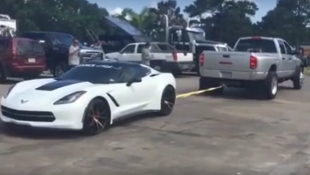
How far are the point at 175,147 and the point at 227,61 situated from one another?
8246 mm

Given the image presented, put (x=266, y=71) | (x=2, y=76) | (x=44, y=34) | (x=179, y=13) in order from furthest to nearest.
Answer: (x=179, y=13) → (x=44, y=34) → (x=2, y=76) → (x=266, y=71)

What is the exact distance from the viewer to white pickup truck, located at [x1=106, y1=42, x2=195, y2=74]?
24547 millimetres

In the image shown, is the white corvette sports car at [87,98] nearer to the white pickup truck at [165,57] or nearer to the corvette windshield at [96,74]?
the corvette windshield at [96,74]

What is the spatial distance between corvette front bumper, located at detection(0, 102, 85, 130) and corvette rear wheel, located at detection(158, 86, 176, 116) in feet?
10.0

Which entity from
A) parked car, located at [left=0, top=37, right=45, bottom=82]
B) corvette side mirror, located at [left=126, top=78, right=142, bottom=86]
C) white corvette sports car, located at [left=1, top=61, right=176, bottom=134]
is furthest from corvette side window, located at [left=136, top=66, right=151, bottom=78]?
parked car, located at [left=0, top=37, right=45, bottom=82]

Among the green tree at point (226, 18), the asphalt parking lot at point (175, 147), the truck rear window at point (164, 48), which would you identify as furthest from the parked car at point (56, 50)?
the green tree at point (226, 18)

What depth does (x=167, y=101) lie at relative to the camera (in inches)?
485

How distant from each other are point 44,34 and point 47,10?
31899 mm

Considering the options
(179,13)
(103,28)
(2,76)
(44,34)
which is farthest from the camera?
(179,13)

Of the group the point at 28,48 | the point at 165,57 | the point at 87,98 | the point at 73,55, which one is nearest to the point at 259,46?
the point at 165,57

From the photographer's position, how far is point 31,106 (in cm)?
932

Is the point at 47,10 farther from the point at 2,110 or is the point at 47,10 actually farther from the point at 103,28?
the point at 2,110

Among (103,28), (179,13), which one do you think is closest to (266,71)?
(103,28)

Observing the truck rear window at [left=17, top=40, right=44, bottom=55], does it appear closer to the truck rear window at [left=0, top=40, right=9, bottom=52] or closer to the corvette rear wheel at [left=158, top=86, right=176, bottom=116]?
the truck rear window at [left=0, top=40, right=9, bottom=52]
